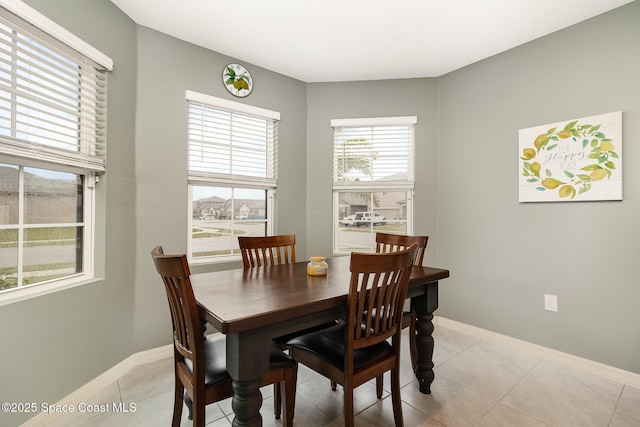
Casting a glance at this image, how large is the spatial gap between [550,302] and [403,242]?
Result: 141 centimetres

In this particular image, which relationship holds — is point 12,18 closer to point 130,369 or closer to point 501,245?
point 130,369

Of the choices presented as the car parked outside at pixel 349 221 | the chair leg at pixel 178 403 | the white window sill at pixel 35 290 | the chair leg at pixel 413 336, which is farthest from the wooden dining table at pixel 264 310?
the car parked outside at pixel 349 221

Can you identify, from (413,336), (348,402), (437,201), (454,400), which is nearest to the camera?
(348,402)

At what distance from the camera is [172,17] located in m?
2.26

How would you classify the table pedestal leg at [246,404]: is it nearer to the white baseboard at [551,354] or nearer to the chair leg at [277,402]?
the chair leg at [277,402]

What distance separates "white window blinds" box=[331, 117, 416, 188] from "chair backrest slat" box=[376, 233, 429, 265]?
3.29ft

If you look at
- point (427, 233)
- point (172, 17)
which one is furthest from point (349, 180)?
point (172, 17)

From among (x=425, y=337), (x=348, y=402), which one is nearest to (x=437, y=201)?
(x=425, y=337)

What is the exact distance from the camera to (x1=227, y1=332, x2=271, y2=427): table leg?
1147mm

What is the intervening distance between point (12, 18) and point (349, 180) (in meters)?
2.73

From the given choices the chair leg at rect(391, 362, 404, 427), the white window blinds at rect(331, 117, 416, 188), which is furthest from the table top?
the white window blinds at rect(331, 117, 416, 188)

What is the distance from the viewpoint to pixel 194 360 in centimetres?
122

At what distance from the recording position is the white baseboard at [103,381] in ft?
5.26

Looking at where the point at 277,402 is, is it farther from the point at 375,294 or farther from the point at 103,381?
the point at 103,381
